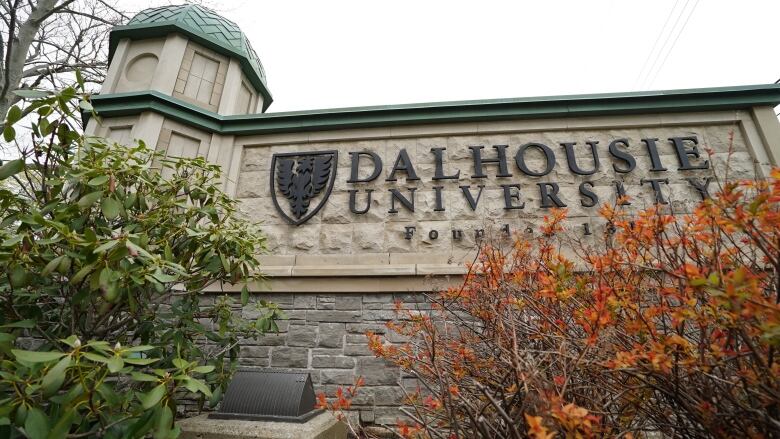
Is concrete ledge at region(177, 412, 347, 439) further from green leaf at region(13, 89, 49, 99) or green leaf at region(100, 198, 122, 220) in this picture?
green leaf at region(13, 89, 49, 99)

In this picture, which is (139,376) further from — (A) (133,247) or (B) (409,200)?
(B) (409,200)

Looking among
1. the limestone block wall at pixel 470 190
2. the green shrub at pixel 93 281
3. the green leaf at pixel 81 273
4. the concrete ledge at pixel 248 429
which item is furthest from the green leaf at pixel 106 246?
the limestone block wall at pixel 470 190

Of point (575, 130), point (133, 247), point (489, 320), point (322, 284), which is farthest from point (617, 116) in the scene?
point (133, 247)

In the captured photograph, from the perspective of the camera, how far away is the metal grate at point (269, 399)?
250cm

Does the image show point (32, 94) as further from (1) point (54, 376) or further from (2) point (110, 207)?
(1) point (54, 376)

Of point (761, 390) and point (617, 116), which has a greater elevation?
point (617, 116)

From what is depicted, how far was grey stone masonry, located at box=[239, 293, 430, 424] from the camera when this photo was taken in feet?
12.8

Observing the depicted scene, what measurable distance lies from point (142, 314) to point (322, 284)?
1971 mm

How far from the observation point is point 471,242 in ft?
14.5

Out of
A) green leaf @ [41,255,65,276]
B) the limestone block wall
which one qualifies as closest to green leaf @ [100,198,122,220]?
green leaf @ [41,255,65,276]

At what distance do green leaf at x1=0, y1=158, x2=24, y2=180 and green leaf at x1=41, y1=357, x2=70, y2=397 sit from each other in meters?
1.37

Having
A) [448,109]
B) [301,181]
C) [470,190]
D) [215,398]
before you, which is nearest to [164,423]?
[215,398]

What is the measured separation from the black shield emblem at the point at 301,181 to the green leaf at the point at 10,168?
2.84 metres

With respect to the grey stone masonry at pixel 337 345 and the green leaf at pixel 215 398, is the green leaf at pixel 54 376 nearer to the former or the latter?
the green leaf at pixel 215 398
